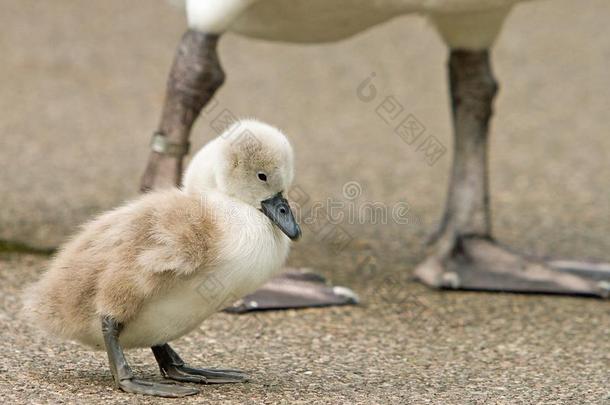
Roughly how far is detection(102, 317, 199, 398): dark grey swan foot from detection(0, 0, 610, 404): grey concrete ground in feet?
0.13

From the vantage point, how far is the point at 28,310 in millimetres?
2826

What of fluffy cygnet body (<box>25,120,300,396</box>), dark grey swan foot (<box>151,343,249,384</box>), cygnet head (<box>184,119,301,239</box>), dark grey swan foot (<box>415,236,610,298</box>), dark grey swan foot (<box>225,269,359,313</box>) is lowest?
dark grey swan foot (<box>415,236,610,298</box>)

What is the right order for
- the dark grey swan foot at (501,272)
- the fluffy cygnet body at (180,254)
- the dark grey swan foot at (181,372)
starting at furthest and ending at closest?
the dark grey swan foot at (501,272), the dark grey swan foot at (181,372), the fluffy cygnet body at (180,254)

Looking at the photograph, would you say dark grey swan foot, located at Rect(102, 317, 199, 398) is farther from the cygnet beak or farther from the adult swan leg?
the adult swan leg

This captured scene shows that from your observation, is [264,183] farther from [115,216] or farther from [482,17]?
[482,17]

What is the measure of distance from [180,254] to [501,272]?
1861mm

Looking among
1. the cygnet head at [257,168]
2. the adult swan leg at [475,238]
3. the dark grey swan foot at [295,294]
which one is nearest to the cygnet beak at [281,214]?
the cygnet head at [257,168]

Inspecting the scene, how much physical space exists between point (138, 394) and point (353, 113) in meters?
4.68

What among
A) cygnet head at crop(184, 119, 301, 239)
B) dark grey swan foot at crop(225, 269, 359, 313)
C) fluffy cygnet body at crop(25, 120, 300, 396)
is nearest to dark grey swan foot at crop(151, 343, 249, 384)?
fluffy cygnet body at crop(25, 120, 300, 396)

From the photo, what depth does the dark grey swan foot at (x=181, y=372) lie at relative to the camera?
2.81m

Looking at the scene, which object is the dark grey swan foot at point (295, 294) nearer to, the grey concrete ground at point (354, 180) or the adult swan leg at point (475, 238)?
the grey concrete ground at point (354, 180)

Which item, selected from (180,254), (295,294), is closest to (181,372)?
(180,254)

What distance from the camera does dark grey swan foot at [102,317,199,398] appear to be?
2.65 m

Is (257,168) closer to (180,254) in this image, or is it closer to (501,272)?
(180,254)
